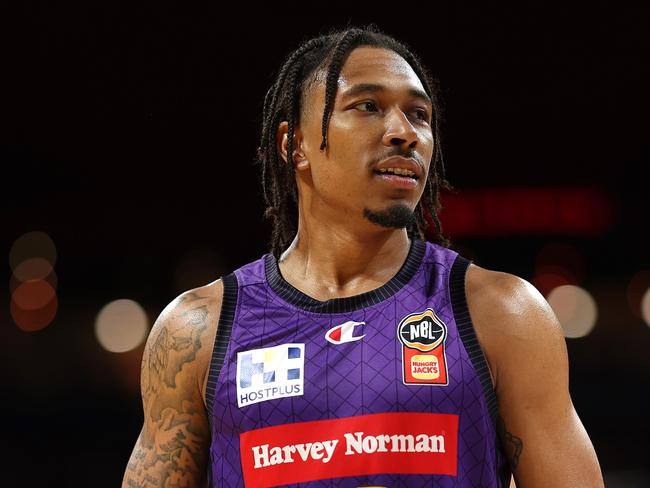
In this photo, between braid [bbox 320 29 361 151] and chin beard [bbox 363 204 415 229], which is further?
braid [bbox 320 29 361 151]

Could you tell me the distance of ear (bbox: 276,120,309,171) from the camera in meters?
2.78

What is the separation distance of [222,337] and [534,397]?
81 centimetres

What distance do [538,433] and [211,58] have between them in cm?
901

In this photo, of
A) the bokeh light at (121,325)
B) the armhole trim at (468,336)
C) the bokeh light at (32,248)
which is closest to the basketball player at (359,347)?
the armhole trim at (468,336)

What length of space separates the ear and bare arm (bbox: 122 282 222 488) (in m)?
0.49

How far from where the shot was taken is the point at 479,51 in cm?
1142

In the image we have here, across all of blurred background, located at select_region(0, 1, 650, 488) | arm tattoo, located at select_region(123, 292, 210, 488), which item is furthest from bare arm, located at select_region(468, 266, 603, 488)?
blurred background, located at select_region(0, 1, 650, 488)

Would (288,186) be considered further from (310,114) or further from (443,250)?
(443,250)

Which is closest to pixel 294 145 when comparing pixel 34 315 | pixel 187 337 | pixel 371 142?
pixel 371 142

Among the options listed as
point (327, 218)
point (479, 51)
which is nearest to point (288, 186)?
point (327, 218)

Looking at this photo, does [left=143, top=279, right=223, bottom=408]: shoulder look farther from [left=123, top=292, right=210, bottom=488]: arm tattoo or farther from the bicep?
the bicep

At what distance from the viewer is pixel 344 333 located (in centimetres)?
243

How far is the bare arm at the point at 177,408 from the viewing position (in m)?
2.52

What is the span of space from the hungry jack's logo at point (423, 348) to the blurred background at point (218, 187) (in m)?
6.15
